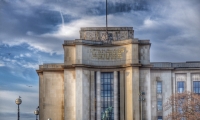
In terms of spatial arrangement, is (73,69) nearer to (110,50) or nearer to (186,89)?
(110,50)

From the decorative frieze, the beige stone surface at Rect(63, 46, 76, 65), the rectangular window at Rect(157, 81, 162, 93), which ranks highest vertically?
the decorative frieze

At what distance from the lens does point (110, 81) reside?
77.9 metres

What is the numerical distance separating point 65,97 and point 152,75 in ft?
48.3

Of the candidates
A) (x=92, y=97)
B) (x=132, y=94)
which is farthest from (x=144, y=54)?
(x=92, y=97)

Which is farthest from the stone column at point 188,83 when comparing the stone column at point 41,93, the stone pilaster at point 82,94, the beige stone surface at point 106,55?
the stone column at point 41,93

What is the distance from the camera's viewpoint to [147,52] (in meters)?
76.6

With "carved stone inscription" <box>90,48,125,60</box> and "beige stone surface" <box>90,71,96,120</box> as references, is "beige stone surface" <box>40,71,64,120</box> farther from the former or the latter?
"carved stone inscription" <box>90,48,125,60</box>

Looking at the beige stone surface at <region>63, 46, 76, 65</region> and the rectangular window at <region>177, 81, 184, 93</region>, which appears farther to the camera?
the rectangular window at <region>177, 81, 184, 93</region>

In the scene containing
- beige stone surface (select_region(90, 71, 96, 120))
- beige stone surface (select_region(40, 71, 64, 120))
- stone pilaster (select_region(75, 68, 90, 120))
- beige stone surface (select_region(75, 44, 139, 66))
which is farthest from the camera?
beige stone surface (select_region(40, 71, 64, 120))

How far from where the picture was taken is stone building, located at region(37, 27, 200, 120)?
2972 inches

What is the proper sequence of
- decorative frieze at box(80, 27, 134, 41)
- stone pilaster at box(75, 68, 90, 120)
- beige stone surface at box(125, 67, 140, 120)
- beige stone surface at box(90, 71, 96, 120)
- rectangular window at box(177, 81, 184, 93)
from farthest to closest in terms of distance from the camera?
decorative frieze at box(80, 27, 134, 41) < rectangular window at box(177, 81, 184, 93) < beige stone surface at box(90, 71, 96, 120) < stone pilaster at box(75, 68, 90, 120) < beige stone surface at box(125, 67, 140, 120)

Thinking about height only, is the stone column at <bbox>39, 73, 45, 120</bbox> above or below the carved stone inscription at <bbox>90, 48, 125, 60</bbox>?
below

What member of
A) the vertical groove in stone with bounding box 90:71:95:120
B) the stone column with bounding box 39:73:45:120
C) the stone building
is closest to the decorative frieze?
the stone building

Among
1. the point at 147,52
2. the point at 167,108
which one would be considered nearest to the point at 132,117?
the point at 167,108
